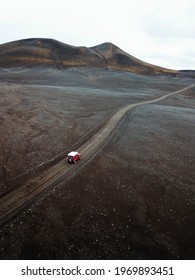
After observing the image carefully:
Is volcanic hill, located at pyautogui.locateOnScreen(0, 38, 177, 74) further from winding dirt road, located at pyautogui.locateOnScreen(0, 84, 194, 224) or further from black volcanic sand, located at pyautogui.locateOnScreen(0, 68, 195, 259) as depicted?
winding dirt road, located at pyautogui.locateOnScreen(0, 84, 194, 224)

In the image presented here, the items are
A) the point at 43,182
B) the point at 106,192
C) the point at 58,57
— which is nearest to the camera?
the point at 106,192

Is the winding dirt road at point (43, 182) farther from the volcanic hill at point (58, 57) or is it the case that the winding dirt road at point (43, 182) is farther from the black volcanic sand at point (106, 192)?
the volcanic hill at point (58, 57)

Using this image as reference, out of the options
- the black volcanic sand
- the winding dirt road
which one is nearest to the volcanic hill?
the black volcanic sand

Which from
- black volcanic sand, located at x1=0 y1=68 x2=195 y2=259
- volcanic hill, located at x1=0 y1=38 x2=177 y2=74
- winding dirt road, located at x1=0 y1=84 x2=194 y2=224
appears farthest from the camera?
volcanic hill, located at x1=0 y1=38 x2=177 y2=74

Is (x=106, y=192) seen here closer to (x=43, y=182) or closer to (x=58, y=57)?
(x=43, y=182)

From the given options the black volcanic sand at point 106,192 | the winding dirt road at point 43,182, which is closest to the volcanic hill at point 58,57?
the black volcanic sand at point 106,192

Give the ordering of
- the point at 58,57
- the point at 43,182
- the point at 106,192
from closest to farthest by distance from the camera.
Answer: the point at 106,192 < the point at 43,182 < the point at 58,57

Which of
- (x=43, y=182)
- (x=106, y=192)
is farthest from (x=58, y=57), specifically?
(x=106, y=192)
